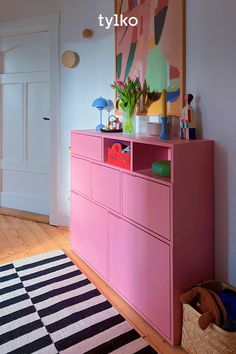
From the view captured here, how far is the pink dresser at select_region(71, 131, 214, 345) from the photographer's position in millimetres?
1546

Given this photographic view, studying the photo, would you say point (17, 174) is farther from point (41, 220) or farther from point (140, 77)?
point (140, 77)

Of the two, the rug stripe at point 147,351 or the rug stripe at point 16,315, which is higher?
the rug stripe at point 16,315

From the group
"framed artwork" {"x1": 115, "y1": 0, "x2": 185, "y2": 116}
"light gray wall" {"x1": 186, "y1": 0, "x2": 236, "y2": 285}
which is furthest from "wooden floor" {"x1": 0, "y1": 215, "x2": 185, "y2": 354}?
"framed artwork" {"x1": 115, "y1": 0, "x2": 185, "y2": 116}

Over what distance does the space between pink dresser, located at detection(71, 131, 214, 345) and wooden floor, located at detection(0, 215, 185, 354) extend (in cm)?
4

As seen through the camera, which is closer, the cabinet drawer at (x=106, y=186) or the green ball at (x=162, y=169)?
A: the green ball at (x=162, y=169)

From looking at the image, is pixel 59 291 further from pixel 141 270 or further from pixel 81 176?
pixel 81 176

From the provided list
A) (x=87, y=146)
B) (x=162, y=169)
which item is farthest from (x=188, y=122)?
(x=87, y=146)

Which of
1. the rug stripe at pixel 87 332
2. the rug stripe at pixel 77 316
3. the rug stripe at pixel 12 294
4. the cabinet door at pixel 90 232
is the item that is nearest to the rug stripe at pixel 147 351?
the rug stripe at pixel 87 332

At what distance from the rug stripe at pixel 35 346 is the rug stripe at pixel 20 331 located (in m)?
0.09

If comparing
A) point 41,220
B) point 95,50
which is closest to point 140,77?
point 95,50

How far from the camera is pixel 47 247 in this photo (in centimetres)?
274

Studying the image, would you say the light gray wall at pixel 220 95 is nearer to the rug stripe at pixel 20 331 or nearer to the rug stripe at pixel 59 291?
the rug stripe at pixel 59 291

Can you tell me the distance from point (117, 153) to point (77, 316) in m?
0.98

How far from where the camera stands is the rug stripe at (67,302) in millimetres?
1834
